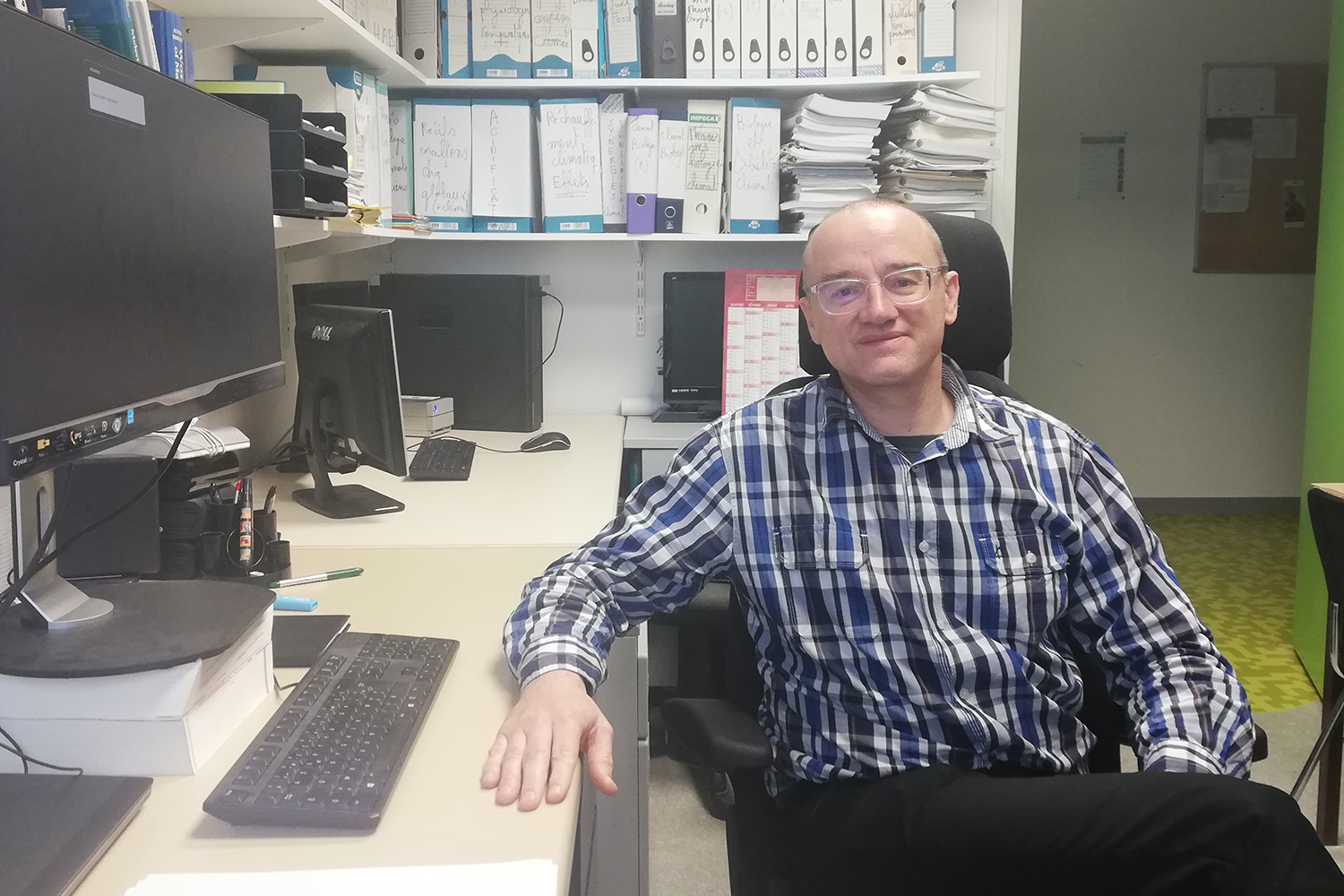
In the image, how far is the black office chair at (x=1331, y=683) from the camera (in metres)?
1.95

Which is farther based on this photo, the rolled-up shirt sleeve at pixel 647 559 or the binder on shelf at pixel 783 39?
the binder on shelf at pixel 783 39

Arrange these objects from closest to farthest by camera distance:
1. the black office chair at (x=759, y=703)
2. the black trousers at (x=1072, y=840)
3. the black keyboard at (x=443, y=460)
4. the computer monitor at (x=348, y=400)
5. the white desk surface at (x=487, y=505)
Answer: the black trousers at (x=1072, y=840), the black office chair at (x=759, y=703), the white desk surface at (x=487, y=505), the computer monitor at (x=348, y=400), the black keyboard at (x=443, y=460)

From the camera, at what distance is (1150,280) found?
4.77 meters

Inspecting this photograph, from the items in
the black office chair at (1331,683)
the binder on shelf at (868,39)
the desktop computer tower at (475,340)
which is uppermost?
the binder on shelf at (868,39)

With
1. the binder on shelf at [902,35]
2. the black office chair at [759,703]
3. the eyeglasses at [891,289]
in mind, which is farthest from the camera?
the binder on shelf at [902,35]

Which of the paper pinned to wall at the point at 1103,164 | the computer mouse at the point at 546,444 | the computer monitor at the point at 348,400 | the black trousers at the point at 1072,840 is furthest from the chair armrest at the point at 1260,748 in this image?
the paper pinned to wall at the point at 1103,164

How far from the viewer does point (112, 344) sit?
93cm

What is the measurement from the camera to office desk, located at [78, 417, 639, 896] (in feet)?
2.69

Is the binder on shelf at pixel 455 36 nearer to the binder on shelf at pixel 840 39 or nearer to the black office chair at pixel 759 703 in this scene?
the binder on shelf at pixel 840 39

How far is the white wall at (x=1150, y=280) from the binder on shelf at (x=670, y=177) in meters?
2.43

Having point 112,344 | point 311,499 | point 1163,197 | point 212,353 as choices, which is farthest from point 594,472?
point 1163,197

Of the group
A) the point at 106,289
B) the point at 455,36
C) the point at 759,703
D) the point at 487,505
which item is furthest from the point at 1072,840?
the point at 455,36

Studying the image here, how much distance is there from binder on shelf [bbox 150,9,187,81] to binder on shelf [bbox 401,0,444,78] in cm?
126

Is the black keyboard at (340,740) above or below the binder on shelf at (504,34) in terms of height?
below
